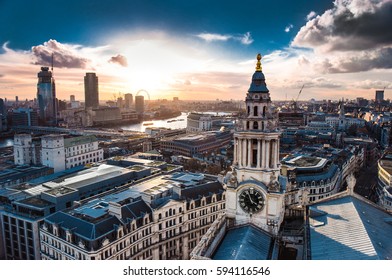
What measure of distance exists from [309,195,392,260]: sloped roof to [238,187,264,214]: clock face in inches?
66.3

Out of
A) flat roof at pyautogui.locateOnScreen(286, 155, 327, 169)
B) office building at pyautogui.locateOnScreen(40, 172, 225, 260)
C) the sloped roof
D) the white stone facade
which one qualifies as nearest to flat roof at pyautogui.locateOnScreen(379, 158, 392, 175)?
flat roof at pyautogui.locateOnScreen(286, 155, 327, 169)

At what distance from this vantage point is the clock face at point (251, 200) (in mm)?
10159

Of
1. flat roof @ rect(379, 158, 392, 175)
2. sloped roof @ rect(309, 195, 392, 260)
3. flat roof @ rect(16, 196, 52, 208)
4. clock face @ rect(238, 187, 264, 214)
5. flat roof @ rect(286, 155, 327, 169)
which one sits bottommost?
flat roof @ rect(16, 196, 52, 208)

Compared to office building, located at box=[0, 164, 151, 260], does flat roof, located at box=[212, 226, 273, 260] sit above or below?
above

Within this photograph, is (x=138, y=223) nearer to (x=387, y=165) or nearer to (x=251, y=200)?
(x=251, y=200)

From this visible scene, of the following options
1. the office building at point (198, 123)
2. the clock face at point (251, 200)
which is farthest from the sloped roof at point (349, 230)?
the office building at point (198, 123)

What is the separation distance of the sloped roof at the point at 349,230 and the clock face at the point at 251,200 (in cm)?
169

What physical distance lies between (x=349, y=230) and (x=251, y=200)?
111 inches

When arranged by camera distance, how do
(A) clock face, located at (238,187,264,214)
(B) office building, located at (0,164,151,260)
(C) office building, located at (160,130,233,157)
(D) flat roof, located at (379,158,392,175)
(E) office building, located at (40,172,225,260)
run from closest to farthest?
1. (A) clock face, located at (238,187,264,214)
2. (E) office building, located at (40,172,225,260)
3. (B) office building, located at (0,164,151,260)
4. (D) flat roof, located at (379,158,392,175)
5. (C) office building, located at (160,130,233,157)

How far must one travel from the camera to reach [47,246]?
47.8ft

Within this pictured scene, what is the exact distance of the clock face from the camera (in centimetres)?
1016

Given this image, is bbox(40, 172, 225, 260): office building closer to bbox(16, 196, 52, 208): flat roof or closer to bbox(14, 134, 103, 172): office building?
bbox(16, 196, 52, 208): flat roof

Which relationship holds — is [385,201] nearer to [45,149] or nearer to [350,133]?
[45,149]

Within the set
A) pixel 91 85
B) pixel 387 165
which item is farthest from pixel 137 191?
pixel 387 165
